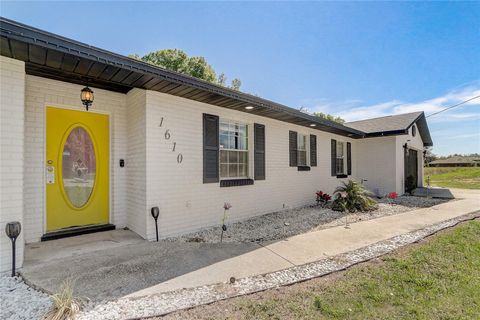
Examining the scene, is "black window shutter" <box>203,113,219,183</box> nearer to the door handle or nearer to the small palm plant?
the door handle

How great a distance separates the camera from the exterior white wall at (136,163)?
452 centimetres

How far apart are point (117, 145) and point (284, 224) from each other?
4480 millimetres

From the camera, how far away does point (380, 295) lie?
105 inches

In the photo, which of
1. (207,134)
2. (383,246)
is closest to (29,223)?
(207,134)

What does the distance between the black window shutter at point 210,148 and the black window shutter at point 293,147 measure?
3195 mm

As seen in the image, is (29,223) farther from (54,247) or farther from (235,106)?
(235,106)

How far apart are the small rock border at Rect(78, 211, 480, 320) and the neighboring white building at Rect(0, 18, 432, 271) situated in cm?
206

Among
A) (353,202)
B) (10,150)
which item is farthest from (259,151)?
(10,150)

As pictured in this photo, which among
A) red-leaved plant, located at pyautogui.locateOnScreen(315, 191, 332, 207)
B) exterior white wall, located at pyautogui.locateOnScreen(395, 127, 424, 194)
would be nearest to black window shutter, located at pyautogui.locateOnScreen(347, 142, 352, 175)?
exterior white wall, located at pyautogui.locateOnScreen(395, 127, 424, 194)

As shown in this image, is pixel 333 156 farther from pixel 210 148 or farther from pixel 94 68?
pixel 94 68

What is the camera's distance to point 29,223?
408 cm

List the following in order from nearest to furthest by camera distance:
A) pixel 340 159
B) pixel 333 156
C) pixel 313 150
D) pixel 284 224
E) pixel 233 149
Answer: pixel 284 224
pixel 233 149
pixel 313 150
pixel 333 156
pixel 340 159

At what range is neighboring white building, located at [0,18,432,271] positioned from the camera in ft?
10.5

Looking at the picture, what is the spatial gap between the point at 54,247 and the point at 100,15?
5.43 meters
